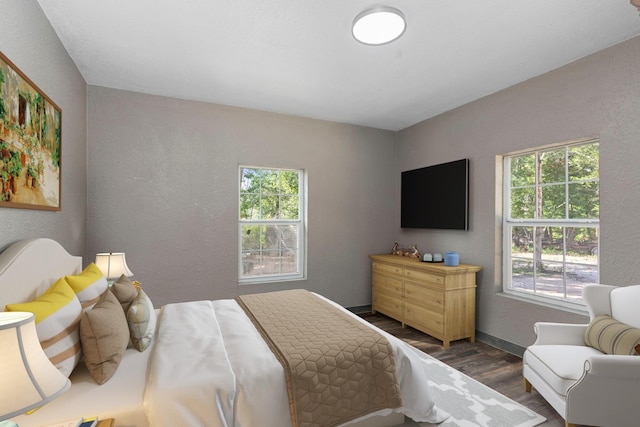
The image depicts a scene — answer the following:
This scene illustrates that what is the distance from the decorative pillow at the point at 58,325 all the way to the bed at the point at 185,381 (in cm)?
11

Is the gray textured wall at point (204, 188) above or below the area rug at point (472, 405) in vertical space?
above

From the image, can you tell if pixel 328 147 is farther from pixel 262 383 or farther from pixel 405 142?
pixel 262 383

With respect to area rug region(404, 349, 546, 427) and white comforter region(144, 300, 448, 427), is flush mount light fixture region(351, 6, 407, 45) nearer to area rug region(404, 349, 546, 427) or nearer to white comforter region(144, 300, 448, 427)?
white comforter region(144, 300, 448, 427)

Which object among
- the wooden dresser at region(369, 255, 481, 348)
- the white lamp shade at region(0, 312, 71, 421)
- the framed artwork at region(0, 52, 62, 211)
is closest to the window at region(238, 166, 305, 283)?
the wooden dresser at region(369, 255, 481, 348)

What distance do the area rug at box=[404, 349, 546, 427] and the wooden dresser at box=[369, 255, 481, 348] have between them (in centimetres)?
68

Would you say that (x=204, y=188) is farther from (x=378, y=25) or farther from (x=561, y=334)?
(x=561, y=334)

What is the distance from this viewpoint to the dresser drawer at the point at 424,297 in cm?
330

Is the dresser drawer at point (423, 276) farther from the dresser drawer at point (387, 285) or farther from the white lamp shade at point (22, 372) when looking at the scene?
the white lamp shade at point (22, 372)

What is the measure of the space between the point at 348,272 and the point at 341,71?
2.66 metres

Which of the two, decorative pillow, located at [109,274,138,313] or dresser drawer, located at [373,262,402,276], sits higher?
decorative pillow, located at [109,274,138,313]

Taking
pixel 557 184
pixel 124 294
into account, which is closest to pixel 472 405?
pixel 557 184

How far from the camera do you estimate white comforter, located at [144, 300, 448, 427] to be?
1364mm

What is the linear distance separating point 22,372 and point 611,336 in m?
2.92

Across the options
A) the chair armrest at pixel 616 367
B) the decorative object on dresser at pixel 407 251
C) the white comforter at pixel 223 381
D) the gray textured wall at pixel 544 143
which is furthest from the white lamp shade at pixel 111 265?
the gray textured wall at pixel 544 143
